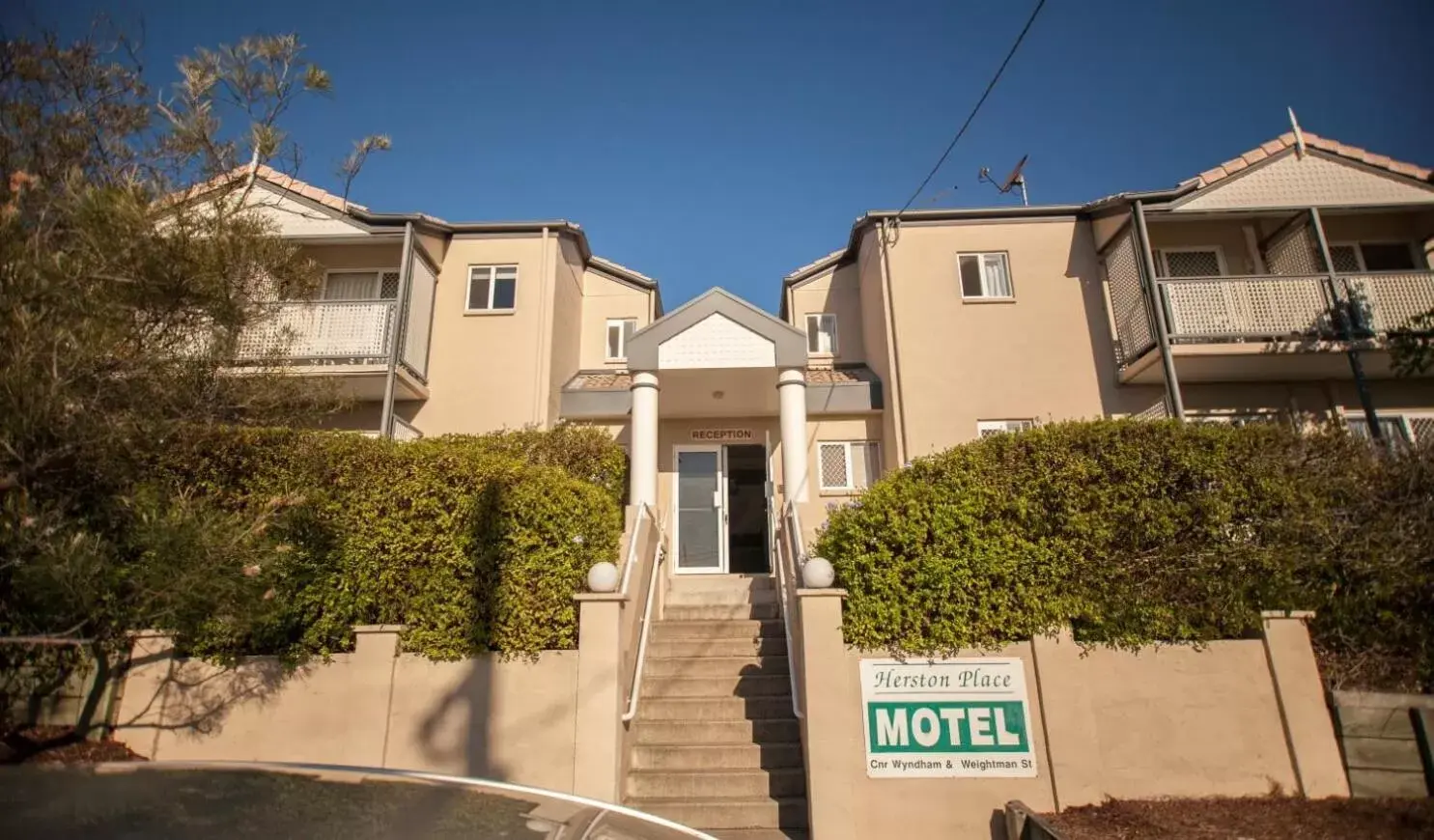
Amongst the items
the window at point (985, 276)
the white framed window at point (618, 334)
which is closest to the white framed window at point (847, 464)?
the window at point (985, 276)

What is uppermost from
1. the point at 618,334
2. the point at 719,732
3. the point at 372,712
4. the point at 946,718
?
the point at 618,334

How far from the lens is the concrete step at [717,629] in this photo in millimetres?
8367

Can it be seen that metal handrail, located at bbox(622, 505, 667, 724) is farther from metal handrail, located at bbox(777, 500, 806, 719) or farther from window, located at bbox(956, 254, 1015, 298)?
window, located at bbox(956, 254, 1015, 298)

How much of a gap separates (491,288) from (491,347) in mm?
1358

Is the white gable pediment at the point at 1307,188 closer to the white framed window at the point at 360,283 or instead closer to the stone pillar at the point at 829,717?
the stone pillar at the point at 829,717

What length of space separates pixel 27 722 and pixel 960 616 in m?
8.54

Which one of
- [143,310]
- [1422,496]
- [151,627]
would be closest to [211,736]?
[151,627]

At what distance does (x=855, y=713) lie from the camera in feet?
20.0

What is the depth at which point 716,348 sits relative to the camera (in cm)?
1098

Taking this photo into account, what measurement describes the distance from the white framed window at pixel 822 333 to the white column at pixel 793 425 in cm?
360

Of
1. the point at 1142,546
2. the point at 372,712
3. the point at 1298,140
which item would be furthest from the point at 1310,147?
the point at 372,712

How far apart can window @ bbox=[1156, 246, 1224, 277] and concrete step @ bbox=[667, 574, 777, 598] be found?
968 centimetres

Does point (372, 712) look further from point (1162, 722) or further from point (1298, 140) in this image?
point (1298, 140)

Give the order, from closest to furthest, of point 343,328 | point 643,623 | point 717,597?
point 643,623 < point 717,597 < point 343,328
